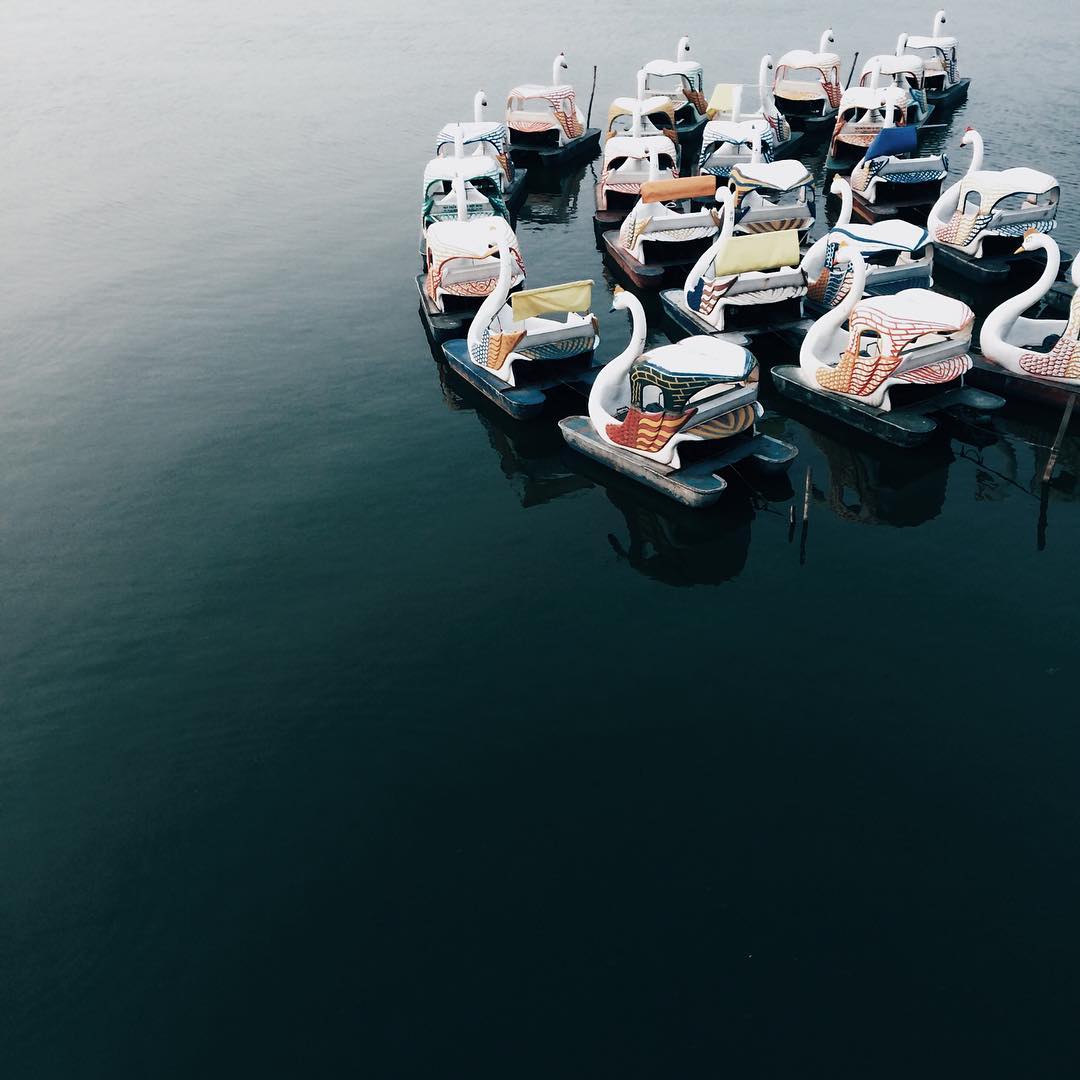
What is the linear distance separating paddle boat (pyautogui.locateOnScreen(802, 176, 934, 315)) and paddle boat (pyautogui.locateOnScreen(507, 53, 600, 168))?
22.2 meters

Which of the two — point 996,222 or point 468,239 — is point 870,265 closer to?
point 996,222

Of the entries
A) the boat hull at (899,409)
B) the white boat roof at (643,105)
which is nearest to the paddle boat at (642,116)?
the white boat roof at (643,105)

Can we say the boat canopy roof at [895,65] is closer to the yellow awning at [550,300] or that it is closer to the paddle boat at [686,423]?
the yellow awning at [550,300]

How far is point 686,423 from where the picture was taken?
68.0 ft

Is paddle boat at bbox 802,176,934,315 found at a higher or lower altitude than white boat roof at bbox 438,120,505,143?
lower

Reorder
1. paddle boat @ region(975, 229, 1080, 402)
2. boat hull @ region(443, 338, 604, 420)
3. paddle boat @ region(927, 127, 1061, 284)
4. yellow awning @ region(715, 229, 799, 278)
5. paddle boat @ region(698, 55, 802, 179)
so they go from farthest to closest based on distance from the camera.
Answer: paddle boat @ region(698, 55, 802, 179) < paddle boat @ region(927, 127, 1061, 284) < yellow awning @ region(715, 229, 799, 278) < boat hull @ region(443, 338, 604, 420) < paddle boat @ region(975, 229, 1080, 402)

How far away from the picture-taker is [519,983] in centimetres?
1244

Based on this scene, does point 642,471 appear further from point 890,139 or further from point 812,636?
point 890,139

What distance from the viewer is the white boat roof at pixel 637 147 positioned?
37750mm

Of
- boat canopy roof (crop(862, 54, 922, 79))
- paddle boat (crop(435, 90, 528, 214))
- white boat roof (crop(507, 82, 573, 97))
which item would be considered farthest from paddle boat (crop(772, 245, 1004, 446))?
boat canopy roof (crop(862, 54, 922, 79))

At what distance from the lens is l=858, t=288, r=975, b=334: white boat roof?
2252cm

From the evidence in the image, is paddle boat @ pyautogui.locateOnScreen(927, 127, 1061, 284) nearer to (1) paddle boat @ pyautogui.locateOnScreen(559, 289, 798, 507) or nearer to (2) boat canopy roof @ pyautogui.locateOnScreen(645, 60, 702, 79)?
(1) paddle boat @ pyautogui.locateOnScreen(559, 289, 798, 507)

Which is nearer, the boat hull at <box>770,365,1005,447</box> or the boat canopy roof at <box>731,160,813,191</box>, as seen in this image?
the boat hull at <box>770,365,1005,447</box>

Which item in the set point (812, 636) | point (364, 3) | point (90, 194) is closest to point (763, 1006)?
point (812, 636)
